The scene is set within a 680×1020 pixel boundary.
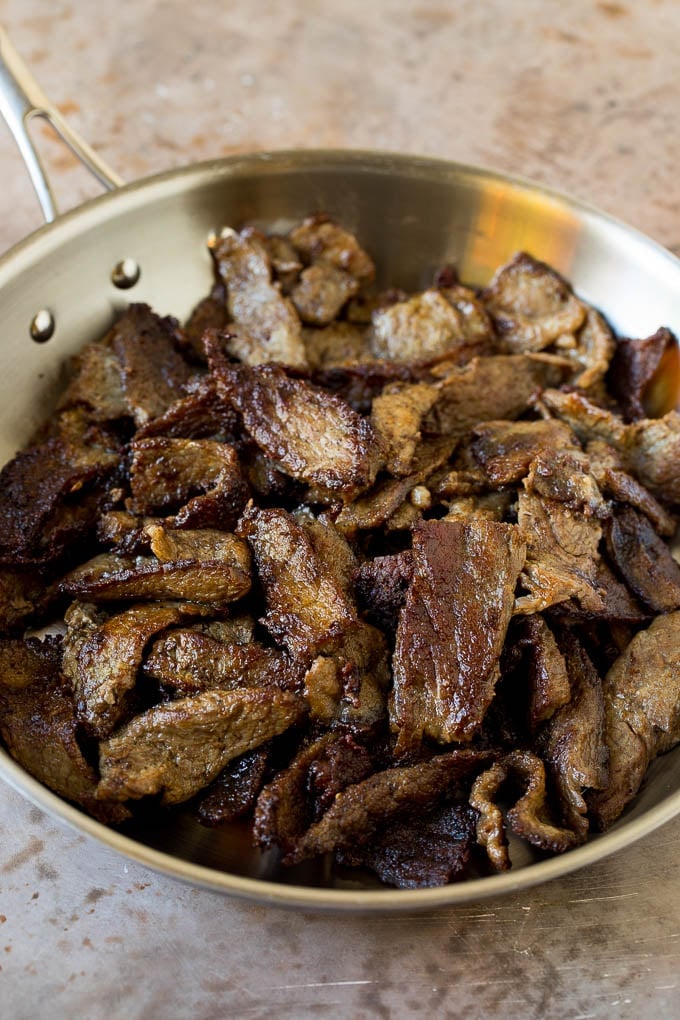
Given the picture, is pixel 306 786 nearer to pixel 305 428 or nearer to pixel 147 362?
pixel 305 428

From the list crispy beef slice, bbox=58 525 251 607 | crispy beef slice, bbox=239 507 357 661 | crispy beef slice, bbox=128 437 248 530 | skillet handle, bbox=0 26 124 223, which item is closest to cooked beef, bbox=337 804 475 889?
crispy beef slice, bbox=239 507 357 661

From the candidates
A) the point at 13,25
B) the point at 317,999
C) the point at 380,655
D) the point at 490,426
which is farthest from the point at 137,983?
the point at 13,25

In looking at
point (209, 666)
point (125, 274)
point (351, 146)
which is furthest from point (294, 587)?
point (351, 146)

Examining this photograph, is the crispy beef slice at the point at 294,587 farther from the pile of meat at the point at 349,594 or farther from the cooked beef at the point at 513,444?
the cooked beef at the point at 513,444

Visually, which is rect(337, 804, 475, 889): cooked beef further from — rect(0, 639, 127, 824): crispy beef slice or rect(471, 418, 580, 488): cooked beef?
rect(471, 418, 580, 488): cooked beef

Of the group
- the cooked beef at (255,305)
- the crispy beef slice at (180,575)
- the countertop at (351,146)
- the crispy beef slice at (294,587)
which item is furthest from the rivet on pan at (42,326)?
the countertop at (351,146)

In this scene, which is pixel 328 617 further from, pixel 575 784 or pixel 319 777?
pixel 575 784

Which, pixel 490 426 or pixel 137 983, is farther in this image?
pixel 490 426
